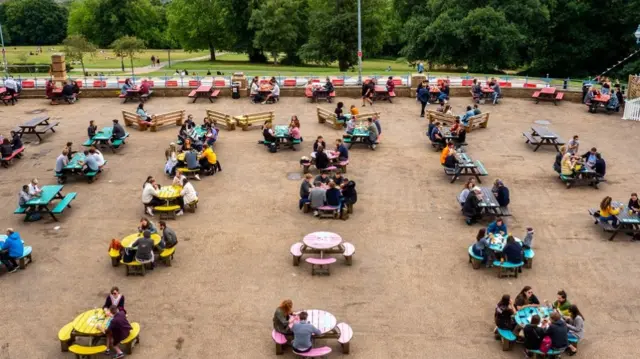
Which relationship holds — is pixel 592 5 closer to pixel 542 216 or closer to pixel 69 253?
pixel 542 216

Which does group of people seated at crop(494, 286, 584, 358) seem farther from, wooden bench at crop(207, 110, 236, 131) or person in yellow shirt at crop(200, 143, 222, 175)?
wooden bench at crop(207, 110, 236, 131)

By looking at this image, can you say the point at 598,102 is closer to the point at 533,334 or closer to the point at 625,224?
the point at 625,224

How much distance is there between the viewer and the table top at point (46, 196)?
16.8 m

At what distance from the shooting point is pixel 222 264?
14609mm

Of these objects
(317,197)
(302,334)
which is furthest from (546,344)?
(317,197)

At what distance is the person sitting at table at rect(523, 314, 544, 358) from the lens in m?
10.7

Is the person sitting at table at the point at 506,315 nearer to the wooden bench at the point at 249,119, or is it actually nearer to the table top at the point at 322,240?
the table top at the point at 322,240

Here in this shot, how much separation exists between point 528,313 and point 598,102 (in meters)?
20.3

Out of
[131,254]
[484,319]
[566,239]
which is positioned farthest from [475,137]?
[131,254]

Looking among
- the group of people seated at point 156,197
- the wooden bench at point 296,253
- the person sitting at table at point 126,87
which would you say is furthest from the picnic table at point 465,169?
the person sitting at table at point 126,87

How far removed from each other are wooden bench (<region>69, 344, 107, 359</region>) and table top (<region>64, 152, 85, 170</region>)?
10.1 m

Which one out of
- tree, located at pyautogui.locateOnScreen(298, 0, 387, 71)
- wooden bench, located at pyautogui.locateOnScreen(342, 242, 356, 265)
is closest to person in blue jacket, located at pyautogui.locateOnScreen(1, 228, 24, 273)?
wooden bench, located at pyautogui.locateOnScreen(342, 242, 356, 265)

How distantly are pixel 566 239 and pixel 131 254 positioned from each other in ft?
36.4

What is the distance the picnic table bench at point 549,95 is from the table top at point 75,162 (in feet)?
A: 73.1
